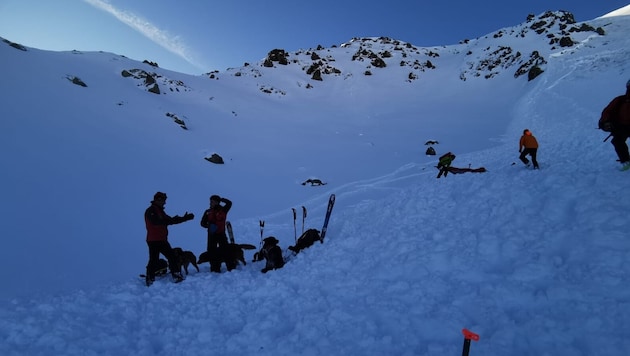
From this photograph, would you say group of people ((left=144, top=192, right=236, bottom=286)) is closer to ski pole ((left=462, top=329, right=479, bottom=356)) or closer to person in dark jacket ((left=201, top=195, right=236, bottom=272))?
person in dark jacket ((left=201, top=195, right=236, bottom=272))

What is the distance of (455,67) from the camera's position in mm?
57844

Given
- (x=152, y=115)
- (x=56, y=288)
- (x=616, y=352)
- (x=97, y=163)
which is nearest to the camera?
(x=616, y=352)

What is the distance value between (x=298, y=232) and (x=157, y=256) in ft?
20.9

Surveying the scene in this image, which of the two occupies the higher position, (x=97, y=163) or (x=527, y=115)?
(x=527, y=115)

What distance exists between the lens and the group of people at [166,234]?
267 inches

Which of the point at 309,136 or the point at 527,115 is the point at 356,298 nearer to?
the point at 309,136

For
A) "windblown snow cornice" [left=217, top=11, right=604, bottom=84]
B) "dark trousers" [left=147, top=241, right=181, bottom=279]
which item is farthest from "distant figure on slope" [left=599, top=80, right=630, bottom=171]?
"windblown snow cornice" [left=217, top=11, right=604, bottom=84]

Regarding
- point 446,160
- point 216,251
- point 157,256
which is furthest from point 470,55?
point 157,256

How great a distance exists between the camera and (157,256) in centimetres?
706

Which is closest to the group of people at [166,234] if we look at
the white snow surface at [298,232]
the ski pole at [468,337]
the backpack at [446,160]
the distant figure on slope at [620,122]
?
the white snow surface at [298,232]

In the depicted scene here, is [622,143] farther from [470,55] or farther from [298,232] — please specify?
[470,55]

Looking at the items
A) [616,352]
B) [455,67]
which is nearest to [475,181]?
[616,352]

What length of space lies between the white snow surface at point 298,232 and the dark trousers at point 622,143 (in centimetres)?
36

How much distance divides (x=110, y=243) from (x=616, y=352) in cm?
1245
